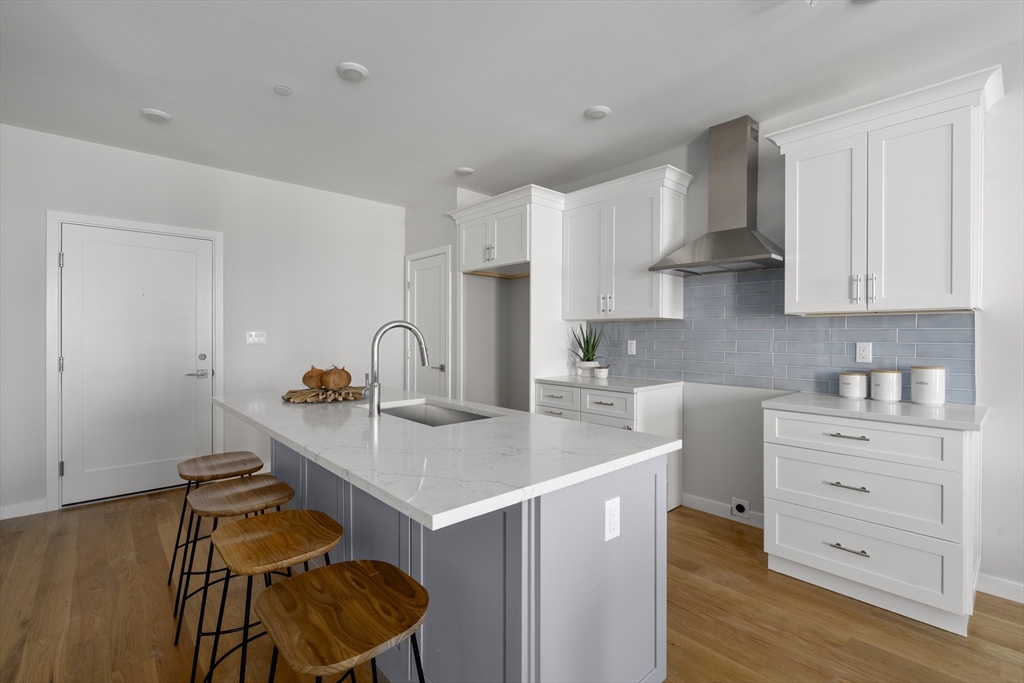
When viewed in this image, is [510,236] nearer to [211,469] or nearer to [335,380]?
[335,380]

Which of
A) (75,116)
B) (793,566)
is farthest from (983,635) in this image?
(75,116)

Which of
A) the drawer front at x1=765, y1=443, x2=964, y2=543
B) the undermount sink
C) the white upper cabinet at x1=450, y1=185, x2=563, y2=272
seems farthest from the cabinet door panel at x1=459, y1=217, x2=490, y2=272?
the drawer front at x1=765, y1=443, x2=964, y2=543

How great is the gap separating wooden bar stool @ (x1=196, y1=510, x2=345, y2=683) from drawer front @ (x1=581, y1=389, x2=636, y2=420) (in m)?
2.05

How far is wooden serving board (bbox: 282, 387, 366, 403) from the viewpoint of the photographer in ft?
8.12

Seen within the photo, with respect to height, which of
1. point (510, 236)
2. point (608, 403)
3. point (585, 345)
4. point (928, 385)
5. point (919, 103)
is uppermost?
point (919, 103)

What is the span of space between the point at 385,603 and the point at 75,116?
3.74 metres

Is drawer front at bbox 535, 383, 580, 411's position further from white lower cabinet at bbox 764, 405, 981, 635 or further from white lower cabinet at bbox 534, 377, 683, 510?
white lower cabinet at bbox 764, 405, 981, 635

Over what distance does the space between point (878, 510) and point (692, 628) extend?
3.31ft

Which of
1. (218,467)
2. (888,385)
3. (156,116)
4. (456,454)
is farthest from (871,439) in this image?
(156,116)

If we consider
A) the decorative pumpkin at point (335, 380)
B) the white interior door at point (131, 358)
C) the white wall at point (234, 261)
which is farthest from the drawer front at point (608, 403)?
the white interior door at point (131, 358)

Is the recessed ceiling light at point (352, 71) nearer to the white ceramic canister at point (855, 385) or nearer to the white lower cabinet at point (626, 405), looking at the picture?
the white lower cabinet at point (626, 405)

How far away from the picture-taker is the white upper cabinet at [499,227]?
148 inches

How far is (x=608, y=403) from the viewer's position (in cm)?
331

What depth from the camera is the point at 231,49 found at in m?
2.35
